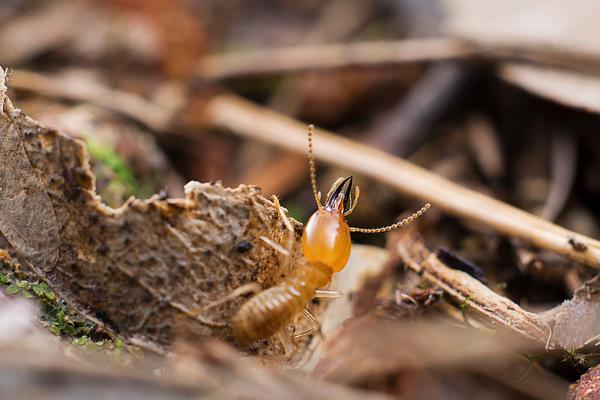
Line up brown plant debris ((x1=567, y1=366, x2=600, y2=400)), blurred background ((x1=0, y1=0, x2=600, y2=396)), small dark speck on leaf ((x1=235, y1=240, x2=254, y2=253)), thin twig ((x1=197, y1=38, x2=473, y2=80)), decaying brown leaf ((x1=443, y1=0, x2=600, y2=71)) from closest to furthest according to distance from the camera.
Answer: brown plant debris ((x1=567, y1=366, x2=600, y2=400)), small dark speck on leaf ((x1=235, y1=240, x2=254, y2=253)), blurred background ((x1=0, y1=0, x2=600, y2=396)), decaying brown leaf ((x1=443, y1=0, x2=600, y2=71)), thin twig ((x1=197, y1=38, x2=473, y2=80))

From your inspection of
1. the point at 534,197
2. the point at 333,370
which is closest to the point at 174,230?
the point at 333,370

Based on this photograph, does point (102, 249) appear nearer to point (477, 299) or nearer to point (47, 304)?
point (47, 304)

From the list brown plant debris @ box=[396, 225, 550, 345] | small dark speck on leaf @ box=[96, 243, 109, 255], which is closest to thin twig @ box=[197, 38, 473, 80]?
brown plant debris @ box=[396, 225, 550, 345]

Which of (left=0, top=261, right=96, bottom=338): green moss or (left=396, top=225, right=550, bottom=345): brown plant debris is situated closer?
(left=0, top=261, right=96, bottom=338): green moss

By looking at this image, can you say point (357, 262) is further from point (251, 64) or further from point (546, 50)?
point (251, 64)

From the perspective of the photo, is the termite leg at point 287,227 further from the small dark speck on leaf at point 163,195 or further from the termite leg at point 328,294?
the small dark speck on leaf at point 163,195

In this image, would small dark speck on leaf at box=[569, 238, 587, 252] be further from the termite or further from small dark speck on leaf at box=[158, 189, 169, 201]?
small dark speck on leaf at box=[158, 189, 169, 201]

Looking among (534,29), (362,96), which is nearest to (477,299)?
(534,29)

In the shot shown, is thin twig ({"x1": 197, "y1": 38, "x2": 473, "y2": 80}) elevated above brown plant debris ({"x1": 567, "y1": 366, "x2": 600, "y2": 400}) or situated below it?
above
